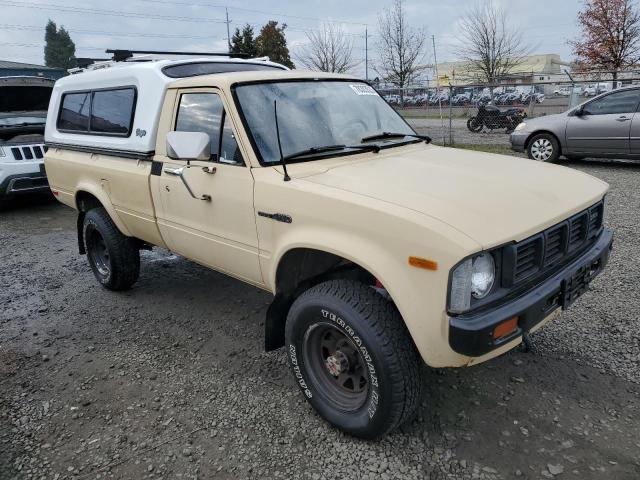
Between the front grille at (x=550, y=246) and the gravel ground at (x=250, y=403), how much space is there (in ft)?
2.98

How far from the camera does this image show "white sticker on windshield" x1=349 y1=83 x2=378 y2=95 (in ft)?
12.4

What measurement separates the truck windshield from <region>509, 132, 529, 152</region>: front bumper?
778 centimetres

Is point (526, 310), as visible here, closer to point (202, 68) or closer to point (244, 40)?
point (202, 68)

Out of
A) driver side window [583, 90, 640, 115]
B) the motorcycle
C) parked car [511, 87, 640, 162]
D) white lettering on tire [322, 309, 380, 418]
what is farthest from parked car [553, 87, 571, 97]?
white lettering on tire [322, 309, 380, 418]

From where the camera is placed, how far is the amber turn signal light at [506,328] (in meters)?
2.16

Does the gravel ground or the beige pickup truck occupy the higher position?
the beige pickup truck

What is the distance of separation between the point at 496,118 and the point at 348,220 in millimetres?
16910

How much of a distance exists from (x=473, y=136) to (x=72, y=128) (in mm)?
13826

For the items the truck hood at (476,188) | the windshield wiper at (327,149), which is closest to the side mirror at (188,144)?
the windshield wiper at (327,149)

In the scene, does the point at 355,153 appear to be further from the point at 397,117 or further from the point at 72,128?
the point at 72,128

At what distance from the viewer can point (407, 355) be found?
93.6 inches

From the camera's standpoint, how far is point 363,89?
12.7 feet

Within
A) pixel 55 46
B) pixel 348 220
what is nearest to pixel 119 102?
pixel 348 220

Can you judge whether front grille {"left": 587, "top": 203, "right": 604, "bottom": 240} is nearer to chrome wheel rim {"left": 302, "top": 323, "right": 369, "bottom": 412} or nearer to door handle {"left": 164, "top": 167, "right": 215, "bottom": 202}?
chrome wheel rim {"left": 302, "top": 323, "right": 369, "bottom": 412}
